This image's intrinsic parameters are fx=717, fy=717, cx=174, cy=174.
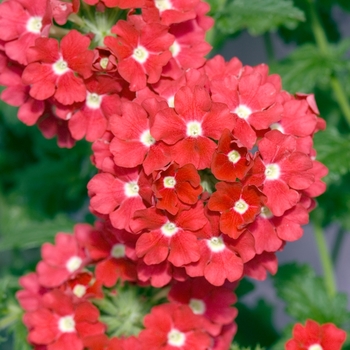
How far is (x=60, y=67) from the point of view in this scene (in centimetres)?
129

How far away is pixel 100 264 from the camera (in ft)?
4.59

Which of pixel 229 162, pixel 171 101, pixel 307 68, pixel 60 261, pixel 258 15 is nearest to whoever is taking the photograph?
pixel 229 162

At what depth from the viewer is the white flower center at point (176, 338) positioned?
134cm

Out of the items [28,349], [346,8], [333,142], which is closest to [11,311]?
[28,349]

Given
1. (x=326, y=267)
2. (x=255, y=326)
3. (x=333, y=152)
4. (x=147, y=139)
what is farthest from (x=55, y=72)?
(x=255, y=326)

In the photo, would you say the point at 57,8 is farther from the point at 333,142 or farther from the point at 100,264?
the point at 333,142

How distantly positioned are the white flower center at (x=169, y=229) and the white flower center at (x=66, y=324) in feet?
1.05

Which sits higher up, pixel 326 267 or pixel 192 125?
pixel 192 125

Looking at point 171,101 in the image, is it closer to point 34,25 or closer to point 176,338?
point 34,25

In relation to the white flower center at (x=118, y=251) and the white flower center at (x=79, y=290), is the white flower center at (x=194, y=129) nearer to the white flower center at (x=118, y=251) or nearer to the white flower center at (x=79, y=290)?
the white flower center at (x=118, y=251)

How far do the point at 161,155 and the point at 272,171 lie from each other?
0.62 ft

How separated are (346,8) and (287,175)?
0.92 meters

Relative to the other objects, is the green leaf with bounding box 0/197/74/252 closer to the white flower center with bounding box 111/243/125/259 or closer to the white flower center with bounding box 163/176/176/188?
the white flower center with bounding box 111/243/125/259

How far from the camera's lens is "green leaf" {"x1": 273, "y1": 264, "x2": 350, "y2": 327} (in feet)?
5.47
